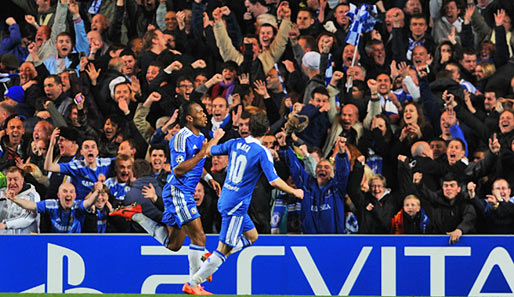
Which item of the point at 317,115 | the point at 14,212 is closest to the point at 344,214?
the point at 317,115

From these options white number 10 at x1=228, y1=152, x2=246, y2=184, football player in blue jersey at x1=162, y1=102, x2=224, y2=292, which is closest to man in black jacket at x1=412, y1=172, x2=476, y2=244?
white number 10 at x1=228, y1=152, x2=246, y2=184

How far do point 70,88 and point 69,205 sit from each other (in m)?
1.92

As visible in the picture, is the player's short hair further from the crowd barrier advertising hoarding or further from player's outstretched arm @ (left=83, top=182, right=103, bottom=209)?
player's outstretched arm @ (left=83, top=182, right=103, bottom=209)

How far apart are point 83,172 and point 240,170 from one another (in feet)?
8.39

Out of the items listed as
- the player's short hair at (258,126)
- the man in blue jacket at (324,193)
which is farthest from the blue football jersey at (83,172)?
the player's short hair at (258,126)

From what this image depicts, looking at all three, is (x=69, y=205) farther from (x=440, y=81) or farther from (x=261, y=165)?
(x=440, y=81)

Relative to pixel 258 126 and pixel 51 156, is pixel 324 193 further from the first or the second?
pixel 51 156

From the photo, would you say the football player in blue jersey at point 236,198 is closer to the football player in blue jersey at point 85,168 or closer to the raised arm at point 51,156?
the football player in blue jersey at point 85,168

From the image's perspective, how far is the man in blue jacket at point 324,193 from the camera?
995cm

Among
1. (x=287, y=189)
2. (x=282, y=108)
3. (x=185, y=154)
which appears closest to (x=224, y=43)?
(x=282, y=108)

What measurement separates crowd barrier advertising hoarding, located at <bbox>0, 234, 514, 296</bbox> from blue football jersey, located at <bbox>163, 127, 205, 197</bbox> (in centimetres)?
111

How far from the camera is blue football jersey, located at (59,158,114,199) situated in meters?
10.4

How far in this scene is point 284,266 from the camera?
9.94 meters

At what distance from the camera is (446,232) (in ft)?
32.3
